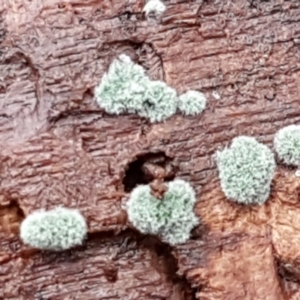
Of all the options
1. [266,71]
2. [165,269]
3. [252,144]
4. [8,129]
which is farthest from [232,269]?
[8,129]

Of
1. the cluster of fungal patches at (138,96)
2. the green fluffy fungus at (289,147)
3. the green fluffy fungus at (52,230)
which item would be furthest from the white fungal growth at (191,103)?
the green fluffy fungus at (52,230)

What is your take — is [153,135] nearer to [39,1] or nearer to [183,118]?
[183,118]

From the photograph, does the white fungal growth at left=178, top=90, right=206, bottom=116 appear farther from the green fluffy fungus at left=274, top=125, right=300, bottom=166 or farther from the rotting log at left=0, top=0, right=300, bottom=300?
the green fluffy fungus at left=274, top=125, right=300, bottom=166

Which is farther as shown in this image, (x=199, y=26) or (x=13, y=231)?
(x=199, y=26)

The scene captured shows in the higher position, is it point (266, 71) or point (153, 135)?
point (266, 71)

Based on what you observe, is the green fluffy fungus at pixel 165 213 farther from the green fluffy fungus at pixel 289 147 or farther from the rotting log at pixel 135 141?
the green fluffy fungus at pixel 289 147
